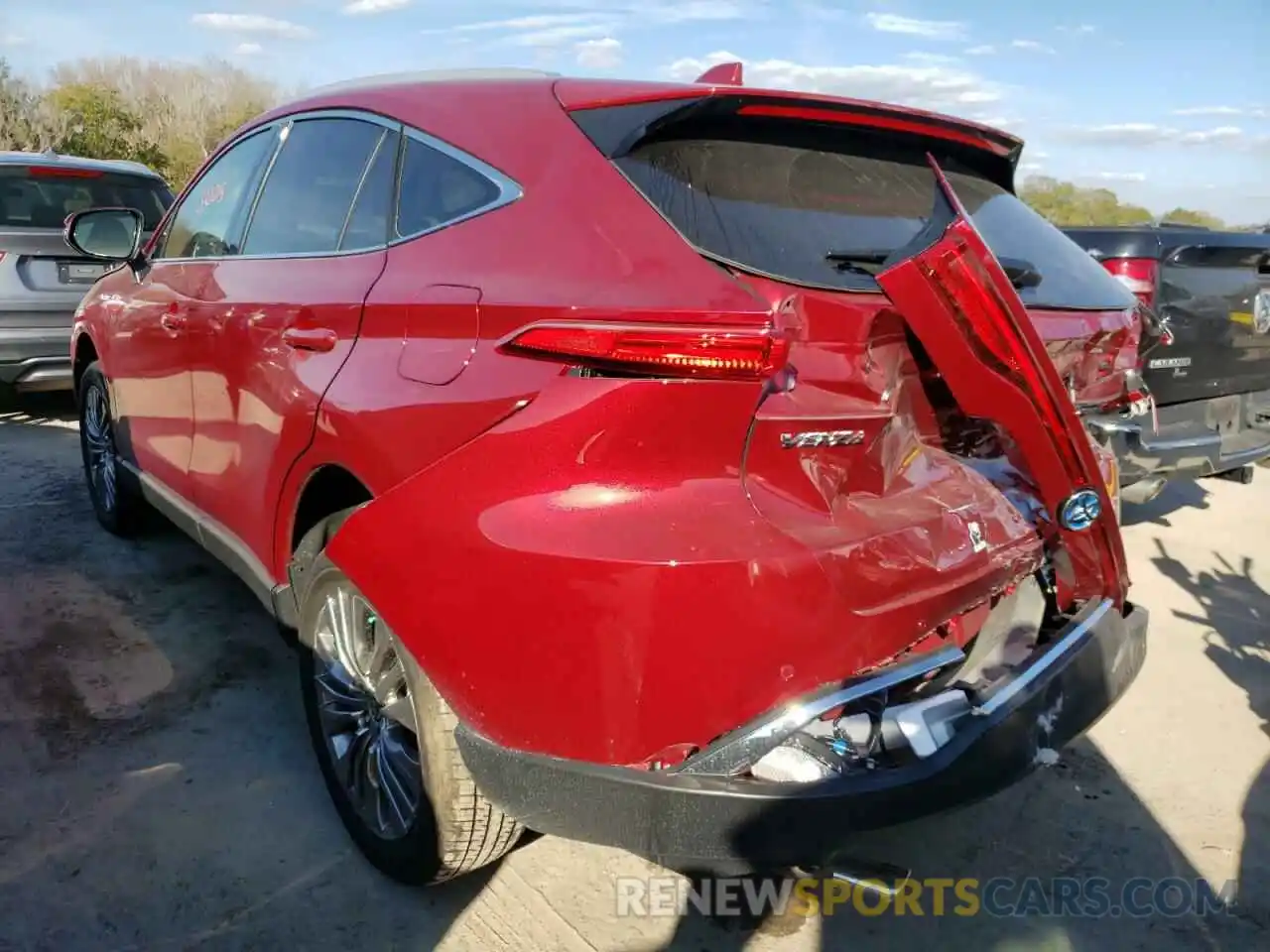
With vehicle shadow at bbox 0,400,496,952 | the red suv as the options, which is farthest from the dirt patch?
the red suv

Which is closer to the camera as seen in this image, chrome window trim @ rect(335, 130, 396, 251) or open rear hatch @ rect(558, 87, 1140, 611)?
open rear hatch @ rect(558, 87, 1140, 611)

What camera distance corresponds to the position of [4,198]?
261 inches

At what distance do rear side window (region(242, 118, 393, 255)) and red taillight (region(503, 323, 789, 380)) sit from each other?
3.04 ft

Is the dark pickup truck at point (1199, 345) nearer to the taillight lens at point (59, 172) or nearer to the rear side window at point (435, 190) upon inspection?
the rear side window at point (435, 190)

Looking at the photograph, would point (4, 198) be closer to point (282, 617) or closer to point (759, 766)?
point (282, 617)

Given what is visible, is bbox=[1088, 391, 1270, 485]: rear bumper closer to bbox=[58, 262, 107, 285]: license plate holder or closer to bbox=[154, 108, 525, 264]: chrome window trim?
bbox=[154, 108, 525, 264]: chrome window trim

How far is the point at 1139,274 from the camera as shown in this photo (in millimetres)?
4680

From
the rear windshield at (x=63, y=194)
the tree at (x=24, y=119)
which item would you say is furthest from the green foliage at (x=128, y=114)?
the rear windshield at (x=63, y=194)

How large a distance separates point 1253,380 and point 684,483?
14.3 feet

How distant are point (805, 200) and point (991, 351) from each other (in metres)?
0.51

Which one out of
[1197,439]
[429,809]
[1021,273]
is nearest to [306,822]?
[429,809]

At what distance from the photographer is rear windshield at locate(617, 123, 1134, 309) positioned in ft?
6.69

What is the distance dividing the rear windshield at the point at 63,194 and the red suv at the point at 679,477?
15.9 ft

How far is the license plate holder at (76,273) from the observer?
22.1ft
